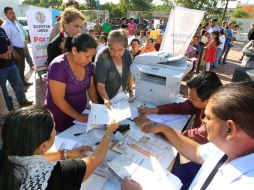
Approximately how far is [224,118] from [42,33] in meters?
4.64

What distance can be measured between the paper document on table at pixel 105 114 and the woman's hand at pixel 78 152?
0.42 feet

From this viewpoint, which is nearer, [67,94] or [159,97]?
[67,94]

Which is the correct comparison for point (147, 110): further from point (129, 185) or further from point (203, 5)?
point (203, 5)

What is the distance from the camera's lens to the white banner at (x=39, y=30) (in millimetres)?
4530

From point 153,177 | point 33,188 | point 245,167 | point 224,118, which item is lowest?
point 153,177

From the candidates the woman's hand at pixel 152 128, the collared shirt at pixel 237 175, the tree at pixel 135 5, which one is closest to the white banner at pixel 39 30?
the woman's hand at pixel 152 128

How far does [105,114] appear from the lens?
1701 millimetres

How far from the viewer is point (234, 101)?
2.88ft

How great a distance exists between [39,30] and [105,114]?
3730mm

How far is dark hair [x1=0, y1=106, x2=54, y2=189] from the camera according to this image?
38.2 inches

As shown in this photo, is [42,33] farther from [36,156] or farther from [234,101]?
[234,101]

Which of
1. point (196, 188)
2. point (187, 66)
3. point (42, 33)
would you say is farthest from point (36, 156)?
point (42, 33)

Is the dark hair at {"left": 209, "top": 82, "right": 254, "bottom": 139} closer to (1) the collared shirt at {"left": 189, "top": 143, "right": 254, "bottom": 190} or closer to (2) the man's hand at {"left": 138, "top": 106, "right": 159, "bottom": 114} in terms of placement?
(1) the collared shirt at {"left": 189, "top": 143, "right": 254, "bottom": 190}

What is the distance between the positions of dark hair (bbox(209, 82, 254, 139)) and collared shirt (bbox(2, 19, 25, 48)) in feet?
15.9
